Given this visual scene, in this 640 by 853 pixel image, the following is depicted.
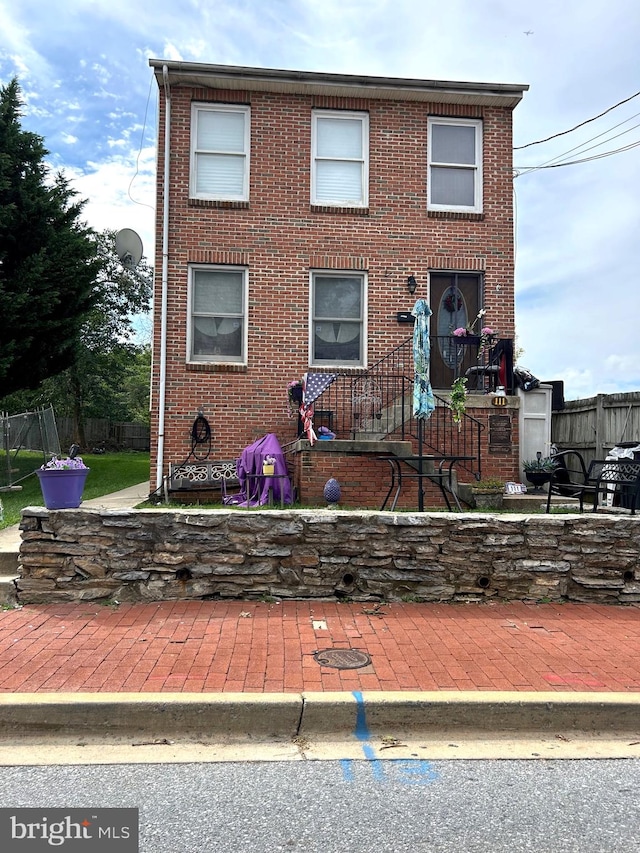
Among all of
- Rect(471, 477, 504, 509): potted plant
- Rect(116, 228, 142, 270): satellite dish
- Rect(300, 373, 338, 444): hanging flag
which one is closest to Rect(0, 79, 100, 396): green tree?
Rect(116, 228, 142, 270): satellite dish

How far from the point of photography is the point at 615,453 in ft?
29.3

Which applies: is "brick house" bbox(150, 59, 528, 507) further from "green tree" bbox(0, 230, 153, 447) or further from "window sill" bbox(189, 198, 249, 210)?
"green tree" bbox(0, 230, 153, 447)

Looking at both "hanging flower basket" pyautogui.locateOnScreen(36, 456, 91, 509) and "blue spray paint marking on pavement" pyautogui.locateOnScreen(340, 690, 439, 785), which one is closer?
"blue spray paint marking on pavement" pyautogui.locateOnScreen(340, 690, 439, 785)

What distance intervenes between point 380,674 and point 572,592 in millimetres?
2459

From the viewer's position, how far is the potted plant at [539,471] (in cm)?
883

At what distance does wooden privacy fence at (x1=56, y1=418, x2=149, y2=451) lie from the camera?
2730cm

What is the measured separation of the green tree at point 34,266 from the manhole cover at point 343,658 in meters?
8.97

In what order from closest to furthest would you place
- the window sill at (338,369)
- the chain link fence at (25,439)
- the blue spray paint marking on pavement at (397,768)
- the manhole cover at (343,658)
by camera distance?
the blue spray paint marking on pavement at (397,768), the manhole cover at (343,658), the window sill at (338,369), the chain link fence at (25,439)

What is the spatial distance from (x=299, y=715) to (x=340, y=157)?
9.43 meters

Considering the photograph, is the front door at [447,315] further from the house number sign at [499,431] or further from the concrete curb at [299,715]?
the concrete curb at [299,715]

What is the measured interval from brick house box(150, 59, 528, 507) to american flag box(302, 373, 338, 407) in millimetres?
647

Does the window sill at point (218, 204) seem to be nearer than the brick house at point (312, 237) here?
No

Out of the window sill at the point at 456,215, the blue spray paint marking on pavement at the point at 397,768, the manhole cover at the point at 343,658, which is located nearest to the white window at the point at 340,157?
the window sill at the point at 456,215

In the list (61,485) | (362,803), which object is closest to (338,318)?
(61,485)
